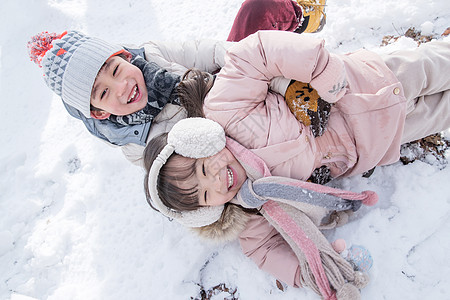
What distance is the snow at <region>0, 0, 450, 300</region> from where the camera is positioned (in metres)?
1.61

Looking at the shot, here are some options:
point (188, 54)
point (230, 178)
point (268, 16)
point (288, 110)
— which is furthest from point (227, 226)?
point (268, 16)

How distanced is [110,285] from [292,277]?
1.17 meters

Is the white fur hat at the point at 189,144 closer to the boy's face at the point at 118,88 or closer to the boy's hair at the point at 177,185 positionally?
the boy's hair at the point at 177,185

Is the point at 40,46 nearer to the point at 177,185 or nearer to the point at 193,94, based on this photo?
the point at 193,94

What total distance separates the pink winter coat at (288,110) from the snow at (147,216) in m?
0.30

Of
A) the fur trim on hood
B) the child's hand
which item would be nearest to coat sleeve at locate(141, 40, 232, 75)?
the child's hand

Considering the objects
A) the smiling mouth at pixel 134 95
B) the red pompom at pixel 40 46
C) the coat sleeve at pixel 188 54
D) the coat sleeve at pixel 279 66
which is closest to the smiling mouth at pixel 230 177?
the coat sleeve at pixel 279 66

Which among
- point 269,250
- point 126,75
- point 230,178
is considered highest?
point 126,75

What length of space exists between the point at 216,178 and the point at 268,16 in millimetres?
1261

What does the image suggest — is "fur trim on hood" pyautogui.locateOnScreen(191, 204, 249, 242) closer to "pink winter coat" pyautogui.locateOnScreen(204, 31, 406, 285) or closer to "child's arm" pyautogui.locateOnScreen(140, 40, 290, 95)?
"pink winter coat" pyautogui.locateOnScreen(204, 31, 406, 285)

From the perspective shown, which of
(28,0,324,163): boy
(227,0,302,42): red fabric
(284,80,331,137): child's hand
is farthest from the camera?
(227,0,302,42): red fabric

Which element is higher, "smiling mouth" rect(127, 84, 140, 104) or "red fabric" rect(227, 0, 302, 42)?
"red fabric" rect(227, 0, 302, 42)

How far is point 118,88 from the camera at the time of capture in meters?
1.66

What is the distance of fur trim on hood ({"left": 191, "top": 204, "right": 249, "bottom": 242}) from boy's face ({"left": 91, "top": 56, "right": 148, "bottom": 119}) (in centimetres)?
79
